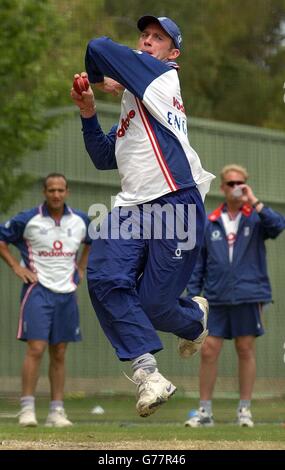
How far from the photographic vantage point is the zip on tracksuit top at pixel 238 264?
36.6 ft

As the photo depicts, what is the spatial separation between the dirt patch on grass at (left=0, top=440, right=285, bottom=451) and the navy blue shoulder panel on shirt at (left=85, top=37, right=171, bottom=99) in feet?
7.36

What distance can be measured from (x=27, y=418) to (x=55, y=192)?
213 centimetres

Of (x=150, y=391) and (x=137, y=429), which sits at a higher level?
(x=150, y=391)

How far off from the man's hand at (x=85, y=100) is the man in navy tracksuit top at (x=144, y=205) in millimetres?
27

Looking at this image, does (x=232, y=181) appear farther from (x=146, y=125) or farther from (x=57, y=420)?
(x=146, y=125)

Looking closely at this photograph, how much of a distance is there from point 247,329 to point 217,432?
5.54 feet

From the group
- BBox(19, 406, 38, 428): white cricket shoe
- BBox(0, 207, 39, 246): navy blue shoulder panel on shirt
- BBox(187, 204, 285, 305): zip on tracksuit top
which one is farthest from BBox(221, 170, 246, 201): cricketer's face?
BBox(19, 406, 38, 428): white cricket shoe

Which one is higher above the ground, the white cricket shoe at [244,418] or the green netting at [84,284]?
the green netting at [84,284]

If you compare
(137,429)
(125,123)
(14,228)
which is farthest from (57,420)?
(125,123)

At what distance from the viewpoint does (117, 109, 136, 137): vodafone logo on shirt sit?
7051mm

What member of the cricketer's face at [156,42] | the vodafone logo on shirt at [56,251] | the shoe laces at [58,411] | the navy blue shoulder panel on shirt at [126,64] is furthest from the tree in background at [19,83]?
the navy blue shoulder panel on shirt at [126,64]

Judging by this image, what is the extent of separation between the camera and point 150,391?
22.0 feet

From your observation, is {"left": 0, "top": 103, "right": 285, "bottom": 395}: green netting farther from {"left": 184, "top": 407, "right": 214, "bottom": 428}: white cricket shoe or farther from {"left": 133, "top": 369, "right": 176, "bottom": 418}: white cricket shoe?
{"left": 133, "top": 369, "right": 176, "bottom": 418}: white cricket shoe

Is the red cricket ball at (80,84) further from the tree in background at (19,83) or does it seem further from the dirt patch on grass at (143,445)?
the tree in background at (19,83)
